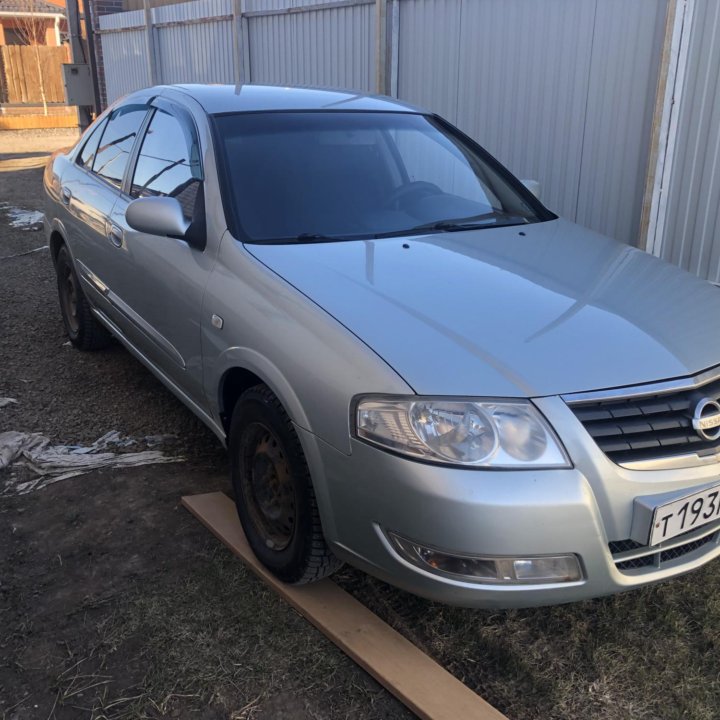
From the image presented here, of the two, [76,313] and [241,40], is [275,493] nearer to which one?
[76,313]

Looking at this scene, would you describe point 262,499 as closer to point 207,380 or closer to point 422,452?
point 207,380

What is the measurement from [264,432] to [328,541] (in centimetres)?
50

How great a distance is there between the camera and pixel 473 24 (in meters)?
6.88

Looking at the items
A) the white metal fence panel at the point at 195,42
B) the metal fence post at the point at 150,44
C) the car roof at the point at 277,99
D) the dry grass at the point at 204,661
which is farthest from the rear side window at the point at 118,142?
the metal fence post at the point at 150,44

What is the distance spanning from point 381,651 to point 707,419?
48.3 inches

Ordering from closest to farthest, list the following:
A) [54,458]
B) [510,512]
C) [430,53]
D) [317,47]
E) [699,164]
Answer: [510,512], [54,458], [699,164], [430,53], [317,47]

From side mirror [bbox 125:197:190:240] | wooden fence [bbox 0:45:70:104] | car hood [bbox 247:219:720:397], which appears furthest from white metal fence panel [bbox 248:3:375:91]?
wooden fence [bbox 0:45:70:104]

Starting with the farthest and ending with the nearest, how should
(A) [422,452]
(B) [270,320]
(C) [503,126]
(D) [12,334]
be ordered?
(C) [503,126] → (D) [12,334] → (B) [270,320] → (A) [422,452]

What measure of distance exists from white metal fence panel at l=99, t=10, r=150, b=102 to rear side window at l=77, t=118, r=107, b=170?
27.1 feet

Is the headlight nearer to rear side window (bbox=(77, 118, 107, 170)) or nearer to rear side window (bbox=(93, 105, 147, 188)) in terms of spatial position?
rear side window (bbox=(93, 105, 147, 188))

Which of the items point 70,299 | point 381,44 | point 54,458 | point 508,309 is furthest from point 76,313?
point 381,44

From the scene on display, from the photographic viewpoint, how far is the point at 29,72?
25.1 metres

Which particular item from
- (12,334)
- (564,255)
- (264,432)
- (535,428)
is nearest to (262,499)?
(264,432)

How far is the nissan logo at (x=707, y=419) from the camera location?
2338 millimetres
